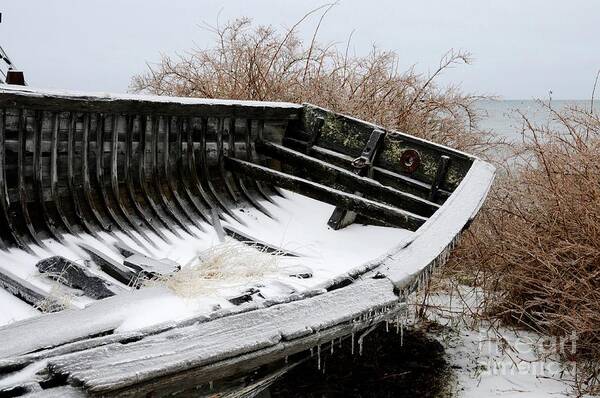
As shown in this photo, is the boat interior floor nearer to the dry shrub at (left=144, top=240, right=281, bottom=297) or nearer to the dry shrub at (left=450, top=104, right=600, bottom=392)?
the dry shrub at (left=144, top=240, right=281, bottom=297)

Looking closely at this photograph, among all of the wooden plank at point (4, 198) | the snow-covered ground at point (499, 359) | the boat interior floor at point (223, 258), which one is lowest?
the snow-covered ground at point (499, 359)

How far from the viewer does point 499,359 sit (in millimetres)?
5105

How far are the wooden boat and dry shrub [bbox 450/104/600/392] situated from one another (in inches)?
22.4

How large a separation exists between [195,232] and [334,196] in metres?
1.09

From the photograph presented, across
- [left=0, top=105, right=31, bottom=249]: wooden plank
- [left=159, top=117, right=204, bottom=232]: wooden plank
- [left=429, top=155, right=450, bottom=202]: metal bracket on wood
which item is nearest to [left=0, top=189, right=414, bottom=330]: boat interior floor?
[left=0, top=105, right=31, bottom=249]: wooden plank

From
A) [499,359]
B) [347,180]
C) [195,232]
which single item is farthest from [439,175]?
[195,232]

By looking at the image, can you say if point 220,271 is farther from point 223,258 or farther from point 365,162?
point 365,162

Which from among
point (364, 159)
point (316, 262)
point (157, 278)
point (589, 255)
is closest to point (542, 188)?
point (589, 255)

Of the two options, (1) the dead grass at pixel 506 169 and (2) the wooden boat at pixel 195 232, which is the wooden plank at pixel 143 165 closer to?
(2) the wooden boat at pixel 195 232

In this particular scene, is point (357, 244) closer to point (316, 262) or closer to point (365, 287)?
point (316, 262)

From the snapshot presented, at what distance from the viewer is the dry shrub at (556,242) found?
4.64m

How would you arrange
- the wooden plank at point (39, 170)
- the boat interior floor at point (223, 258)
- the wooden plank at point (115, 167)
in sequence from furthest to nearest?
the wooden plank at point (115, 167)
the wooden plank at point (39, 170)
the boat interior floor at point (223, 258)

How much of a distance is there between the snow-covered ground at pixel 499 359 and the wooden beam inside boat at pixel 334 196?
4.04 ft

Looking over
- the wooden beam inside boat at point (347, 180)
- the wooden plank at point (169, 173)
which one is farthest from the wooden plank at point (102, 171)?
the wooden beam inside boat at point (347, 180)
